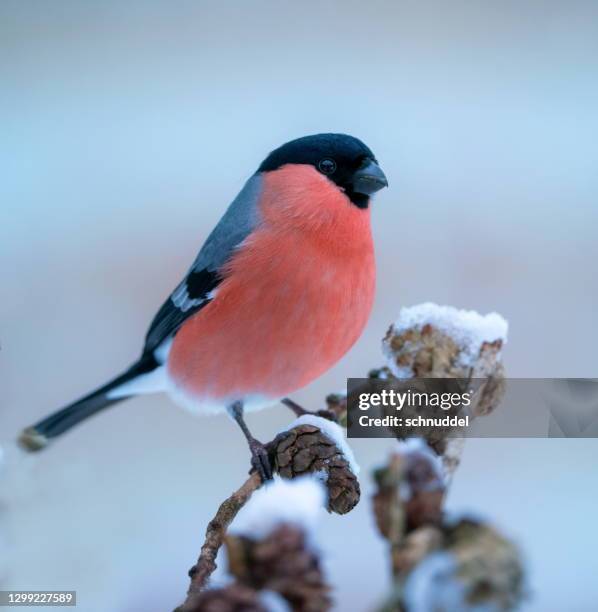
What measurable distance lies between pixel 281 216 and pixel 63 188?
727 mm

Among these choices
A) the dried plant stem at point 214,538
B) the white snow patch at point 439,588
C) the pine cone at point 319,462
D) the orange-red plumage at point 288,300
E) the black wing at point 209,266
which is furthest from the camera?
the black wing at point 209,266

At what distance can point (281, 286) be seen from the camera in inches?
34.7

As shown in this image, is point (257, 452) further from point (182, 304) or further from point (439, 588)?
point (439, 588)

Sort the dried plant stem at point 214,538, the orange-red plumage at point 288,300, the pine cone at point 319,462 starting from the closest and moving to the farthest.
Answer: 1. the dried plant stem at point 214,538
2. the pine cone at point 319,462
3. the orange-red plumage at point 288,300

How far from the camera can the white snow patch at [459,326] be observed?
0.42 m

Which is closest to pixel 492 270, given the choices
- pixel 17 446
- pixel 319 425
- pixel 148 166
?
pixel 148 166

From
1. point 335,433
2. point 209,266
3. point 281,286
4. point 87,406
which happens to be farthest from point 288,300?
point 87,406

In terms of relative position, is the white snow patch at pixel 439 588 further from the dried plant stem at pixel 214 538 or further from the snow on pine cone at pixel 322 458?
the snow on pine cone at pixel 322 458

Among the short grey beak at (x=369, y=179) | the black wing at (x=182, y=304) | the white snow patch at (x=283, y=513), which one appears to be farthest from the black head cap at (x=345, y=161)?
the white snow patch at (x=283, y=513)

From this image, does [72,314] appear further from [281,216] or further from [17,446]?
[17,446]

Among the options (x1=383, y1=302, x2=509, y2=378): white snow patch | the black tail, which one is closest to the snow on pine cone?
(x1=383, y1=302, x2=509, y2=378): white snow patch

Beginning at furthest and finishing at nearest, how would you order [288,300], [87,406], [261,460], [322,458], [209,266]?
[87,406] → [209,266] → [288,300] → [261,460] → [322,458]

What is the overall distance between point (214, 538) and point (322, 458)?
0.16m

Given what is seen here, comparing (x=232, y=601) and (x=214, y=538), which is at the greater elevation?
(x=232, y=601)
